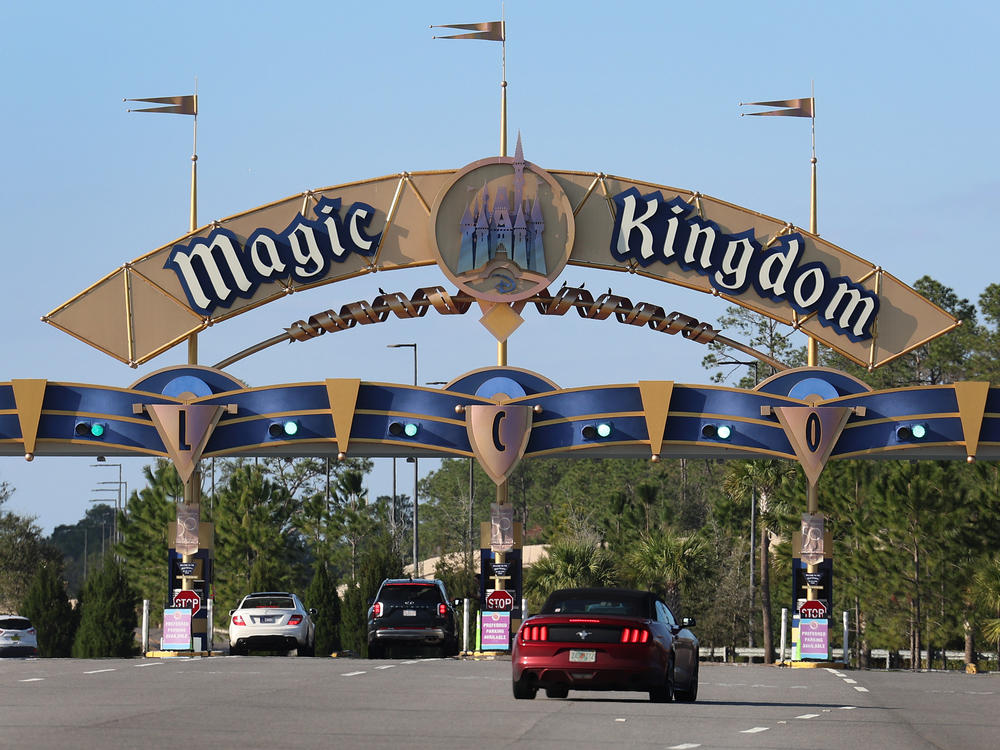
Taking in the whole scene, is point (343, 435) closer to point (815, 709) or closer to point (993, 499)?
point (815, 709)

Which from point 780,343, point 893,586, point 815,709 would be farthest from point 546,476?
point 815,709

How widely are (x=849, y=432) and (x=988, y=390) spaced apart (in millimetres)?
3281

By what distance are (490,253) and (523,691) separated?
65.3 ft

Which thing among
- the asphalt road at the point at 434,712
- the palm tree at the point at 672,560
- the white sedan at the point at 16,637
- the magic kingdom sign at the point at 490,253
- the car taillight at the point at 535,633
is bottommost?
the white sedan at the point at 16,637

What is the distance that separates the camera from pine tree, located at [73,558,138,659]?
62531mm

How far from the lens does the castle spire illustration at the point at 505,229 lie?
131 feet

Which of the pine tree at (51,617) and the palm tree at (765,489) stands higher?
the palm tree at (765,489)

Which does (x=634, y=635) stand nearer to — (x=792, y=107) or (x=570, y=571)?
(x=792, y=107)

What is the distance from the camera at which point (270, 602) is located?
3862cm

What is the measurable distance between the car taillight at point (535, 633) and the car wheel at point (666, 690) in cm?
149

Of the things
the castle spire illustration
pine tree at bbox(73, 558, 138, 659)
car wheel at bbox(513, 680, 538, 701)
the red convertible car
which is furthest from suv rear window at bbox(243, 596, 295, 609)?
pine tree at bbox(73, 558, 138, 659)

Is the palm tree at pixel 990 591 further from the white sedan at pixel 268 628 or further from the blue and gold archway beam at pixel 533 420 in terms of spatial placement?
the white sedan at pixel 268 628

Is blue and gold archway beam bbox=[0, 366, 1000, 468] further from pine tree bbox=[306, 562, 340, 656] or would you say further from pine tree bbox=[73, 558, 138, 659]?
pine tree bbox=[73, 558, 138, 659]

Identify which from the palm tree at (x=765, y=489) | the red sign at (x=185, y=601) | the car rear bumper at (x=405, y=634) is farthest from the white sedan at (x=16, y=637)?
the palm tree at (x=765, y=489)
